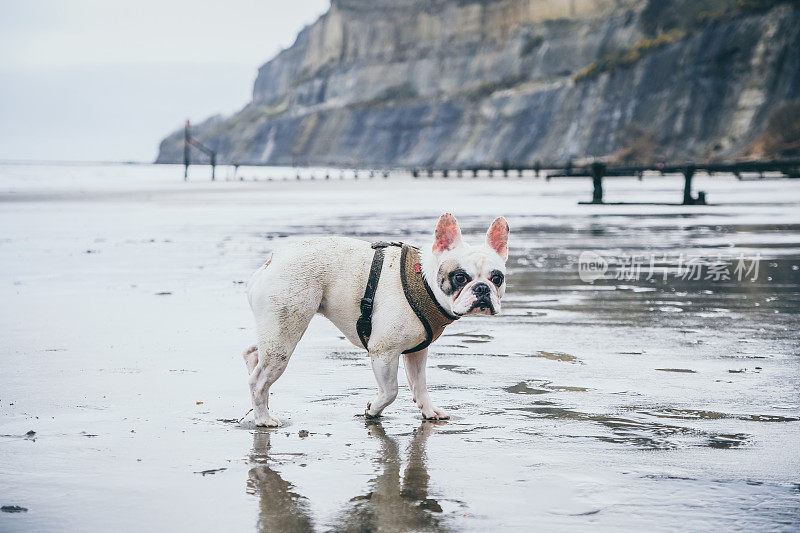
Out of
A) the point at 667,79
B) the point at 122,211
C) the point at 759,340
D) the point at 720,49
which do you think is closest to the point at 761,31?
the point at 720,49

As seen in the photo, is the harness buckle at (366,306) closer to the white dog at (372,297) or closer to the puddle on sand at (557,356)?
the white dog at (372,297)

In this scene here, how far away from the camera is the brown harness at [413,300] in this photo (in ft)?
20.8

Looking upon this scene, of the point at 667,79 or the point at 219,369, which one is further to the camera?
the point at 667,79

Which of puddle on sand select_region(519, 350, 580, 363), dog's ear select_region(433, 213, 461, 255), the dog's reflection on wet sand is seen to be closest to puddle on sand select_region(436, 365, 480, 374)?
puddle on sand select_region(519, 350, 580, 363)

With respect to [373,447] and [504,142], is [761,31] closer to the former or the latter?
[504,142]

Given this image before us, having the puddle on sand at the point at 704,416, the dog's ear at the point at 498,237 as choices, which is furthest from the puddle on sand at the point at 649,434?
the dog's ear at the point at 498,237

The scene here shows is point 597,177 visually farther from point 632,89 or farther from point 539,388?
point 632,89

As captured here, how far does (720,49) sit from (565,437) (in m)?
112

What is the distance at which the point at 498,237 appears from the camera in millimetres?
6227

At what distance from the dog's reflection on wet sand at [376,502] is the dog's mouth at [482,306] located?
2.71 feet

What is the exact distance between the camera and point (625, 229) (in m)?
25.4

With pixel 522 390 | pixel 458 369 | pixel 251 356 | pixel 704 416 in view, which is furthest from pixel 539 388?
pixel 251 356

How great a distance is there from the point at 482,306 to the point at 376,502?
4.48 ft

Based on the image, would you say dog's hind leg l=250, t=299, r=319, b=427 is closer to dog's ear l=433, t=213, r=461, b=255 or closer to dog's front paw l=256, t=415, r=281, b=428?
dog's front paw l=256, t=415, r=281, b=428
